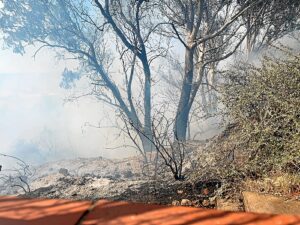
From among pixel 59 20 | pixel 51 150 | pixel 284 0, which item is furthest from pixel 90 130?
pixel 284 0

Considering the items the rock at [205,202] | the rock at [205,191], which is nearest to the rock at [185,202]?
the rock at [205,202]

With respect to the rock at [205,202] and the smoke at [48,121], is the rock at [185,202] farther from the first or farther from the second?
the smoke at [48,121]

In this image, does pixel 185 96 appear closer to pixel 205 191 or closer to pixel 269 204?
pixel 205 191

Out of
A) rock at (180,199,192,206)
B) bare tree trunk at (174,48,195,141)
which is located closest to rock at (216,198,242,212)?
rock at (180,199,192,206)

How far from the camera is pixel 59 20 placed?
39.1 feet

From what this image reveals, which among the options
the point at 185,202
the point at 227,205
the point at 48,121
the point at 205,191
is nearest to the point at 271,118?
the point at 205,191

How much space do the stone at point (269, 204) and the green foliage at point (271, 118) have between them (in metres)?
0.42

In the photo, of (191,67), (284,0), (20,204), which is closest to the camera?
(20,204)

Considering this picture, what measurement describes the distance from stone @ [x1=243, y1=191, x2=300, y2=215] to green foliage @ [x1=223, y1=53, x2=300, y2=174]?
1.36ft

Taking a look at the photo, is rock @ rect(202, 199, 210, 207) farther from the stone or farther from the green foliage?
the green foliage

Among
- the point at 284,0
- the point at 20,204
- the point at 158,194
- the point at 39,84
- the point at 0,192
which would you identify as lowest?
the point at 0,192

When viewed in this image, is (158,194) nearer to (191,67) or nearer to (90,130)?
(191,67)

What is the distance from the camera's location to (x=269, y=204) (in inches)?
93.7

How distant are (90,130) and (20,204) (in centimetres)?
2462
